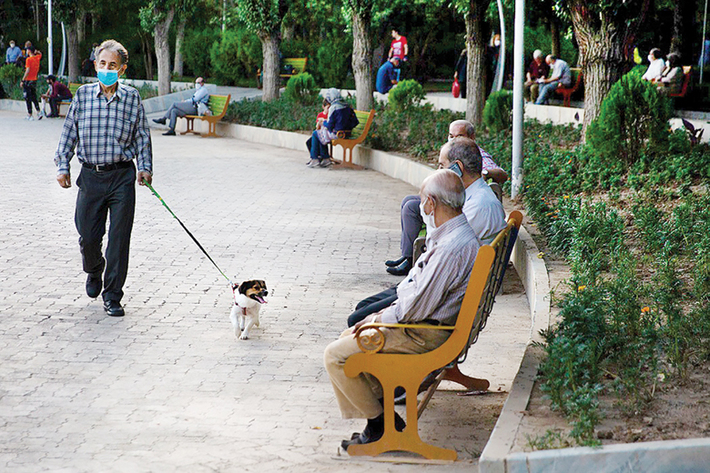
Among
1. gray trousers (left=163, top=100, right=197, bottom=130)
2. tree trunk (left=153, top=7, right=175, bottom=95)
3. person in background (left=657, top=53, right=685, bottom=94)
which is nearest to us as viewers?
person in background (left=657, top=53, right=685, bottom=94)

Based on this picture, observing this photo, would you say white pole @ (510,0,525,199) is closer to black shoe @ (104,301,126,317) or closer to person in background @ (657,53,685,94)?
black shoe @ (104,301,126,317)

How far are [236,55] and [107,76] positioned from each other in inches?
1195

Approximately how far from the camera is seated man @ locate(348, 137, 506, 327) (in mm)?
6059

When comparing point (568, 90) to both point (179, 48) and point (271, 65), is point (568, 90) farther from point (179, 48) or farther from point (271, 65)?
point (179, 48)

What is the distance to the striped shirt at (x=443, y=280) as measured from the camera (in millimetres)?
4719

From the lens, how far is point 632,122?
36.3 feet

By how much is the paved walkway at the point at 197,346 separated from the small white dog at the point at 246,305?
0.36ft

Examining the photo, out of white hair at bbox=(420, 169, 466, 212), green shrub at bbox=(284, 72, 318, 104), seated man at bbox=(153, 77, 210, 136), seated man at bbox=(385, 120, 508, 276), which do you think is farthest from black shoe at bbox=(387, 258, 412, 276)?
seated man at bbox=(153, 77, 210, 136)

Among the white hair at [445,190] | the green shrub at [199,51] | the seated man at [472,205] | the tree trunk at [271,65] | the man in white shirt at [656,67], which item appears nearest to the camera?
the white hair at [445,190]

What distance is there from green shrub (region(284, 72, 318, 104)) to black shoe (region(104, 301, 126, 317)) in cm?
1703

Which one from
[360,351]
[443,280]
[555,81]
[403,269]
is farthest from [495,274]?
[555,81]

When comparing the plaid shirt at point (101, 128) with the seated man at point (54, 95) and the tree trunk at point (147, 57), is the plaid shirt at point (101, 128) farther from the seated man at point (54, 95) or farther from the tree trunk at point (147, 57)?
the tree trunk at point (147, 57)

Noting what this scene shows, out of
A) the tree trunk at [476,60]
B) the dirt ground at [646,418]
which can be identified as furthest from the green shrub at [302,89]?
the dirt ground at [646,418]

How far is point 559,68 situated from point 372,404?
19374 mm
